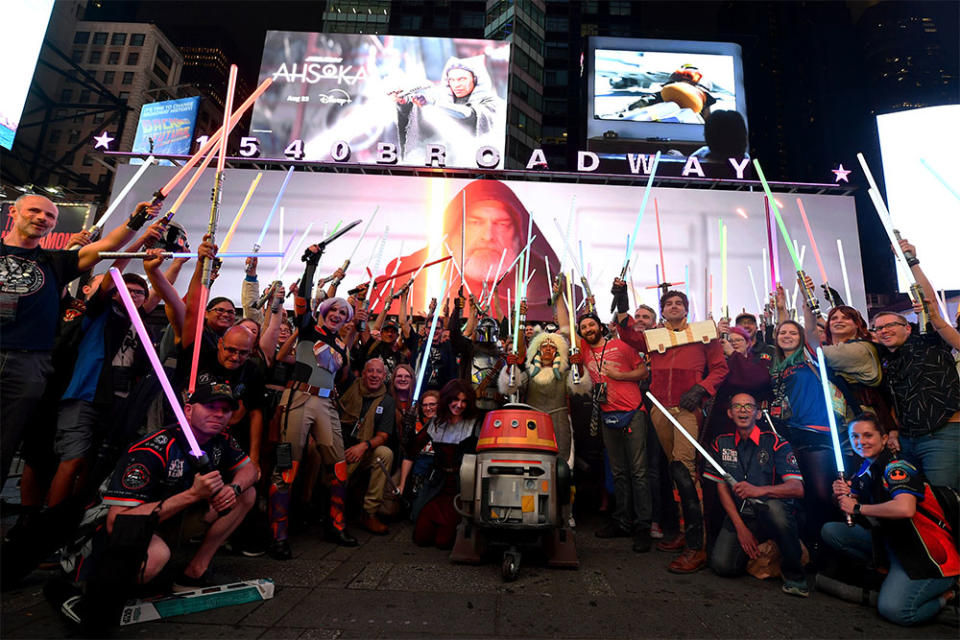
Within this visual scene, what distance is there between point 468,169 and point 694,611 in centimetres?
1586

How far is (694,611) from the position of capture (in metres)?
3.09

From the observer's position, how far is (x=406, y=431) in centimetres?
525

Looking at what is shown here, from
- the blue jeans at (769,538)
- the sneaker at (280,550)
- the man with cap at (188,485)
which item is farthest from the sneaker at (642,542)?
the man with cap at (188,485)

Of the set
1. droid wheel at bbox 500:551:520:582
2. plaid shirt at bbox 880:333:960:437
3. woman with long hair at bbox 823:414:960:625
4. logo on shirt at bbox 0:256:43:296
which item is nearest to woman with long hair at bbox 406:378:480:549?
droid wheel at bbox 500:551:520:582

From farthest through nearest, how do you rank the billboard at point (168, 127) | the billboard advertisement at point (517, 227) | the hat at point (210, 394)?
the billboard at point (168, 127) → the billboard advertisement at point (517, 227) → the hat at point (210, 394)

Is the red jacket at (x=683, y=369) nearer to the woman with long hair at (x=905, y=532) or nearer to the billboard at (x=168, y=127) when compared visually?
the woman with long hair at (x=905, y=532)

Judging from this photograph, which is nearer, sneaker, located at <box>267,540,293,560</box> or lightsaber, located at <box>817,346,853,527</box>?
lightsaber, located at <box>817,346,853,527</box>

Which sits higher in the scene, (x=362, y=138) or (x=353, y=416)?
(x=362, y=138)

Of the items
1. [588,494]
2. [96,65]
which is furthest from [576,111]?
[96,65]

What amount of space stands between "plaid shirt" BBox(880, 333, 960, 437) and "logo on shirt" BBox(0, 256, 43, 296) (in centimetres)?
629

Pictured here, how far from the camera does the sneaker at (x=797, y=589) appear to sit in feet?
11.3

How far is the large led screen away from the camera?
58.2 ft

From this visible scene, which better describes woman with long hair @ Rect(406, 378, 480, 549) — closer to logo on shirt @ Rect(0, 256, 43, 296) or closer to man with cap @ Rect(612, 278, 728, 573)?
man with cap @ Rect(612, 278, 728, 573)

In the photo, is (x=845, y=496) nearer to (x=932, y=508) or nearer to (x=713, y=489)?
(x=932, y=508)
